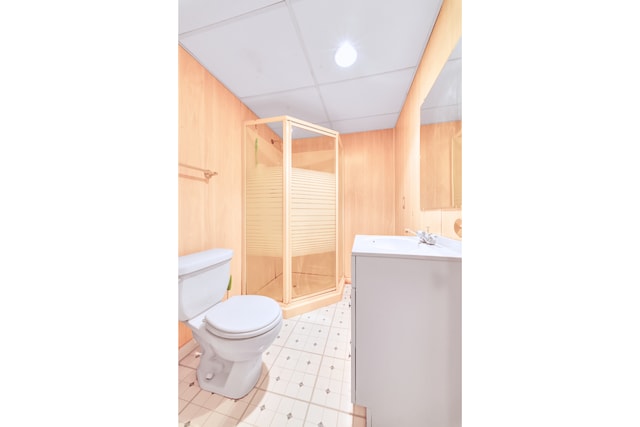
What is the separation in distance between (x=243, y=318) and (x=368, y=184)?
6.69ft

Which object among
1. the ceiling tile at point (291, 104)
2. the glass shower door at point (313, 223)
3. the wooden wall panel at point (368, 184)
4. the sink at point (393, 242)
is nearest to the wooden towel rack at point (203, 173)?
the glass shower door at point (313, 223)

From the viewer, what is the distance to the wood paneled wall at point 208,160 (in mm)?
1294

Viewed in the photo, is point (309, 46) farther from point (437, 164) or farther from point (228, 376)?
point (228, 376)

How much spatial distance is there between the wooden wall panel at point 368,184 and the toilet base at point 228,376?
5.18 ft

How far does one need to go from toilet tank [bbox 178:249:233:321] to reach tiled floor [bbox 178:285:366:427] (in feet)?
1.38

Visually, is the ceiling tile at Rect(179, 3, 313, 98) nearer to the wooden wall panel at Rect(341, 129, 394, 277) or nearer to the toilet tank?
the wooden wall panel at Rect(341, 129, 394, 277)

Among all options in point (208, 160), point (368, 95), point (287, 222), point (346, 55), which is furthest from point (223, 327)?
point (368, 95)

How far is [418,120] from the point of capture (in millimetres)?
1470
